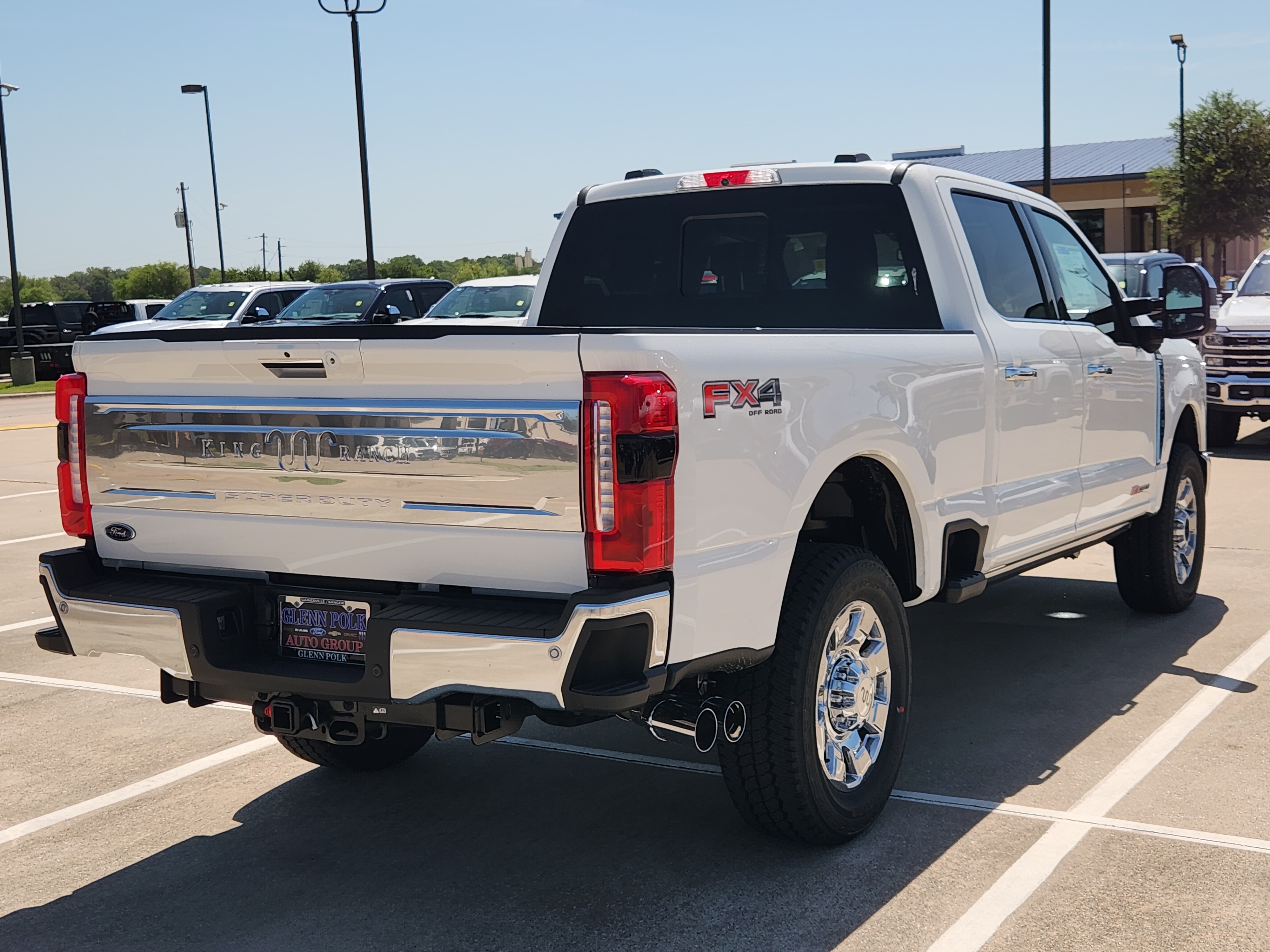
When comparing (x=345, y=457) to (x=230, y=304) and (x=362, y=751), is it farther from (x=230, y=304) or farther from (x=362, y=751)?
(x=230, y=304)

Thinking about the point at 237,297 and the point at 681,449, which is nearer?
the point at 681,449

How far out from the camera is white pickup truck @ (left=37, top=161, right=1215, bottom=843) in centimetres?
348

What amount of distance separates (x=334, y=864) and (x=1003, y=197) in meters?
3.94

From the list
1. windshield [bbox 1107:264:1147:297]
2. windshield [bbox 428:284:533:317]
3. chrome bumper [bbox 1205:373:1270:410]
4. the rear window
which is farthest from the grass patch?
the rear window

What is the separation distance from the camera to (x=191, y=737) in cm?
570

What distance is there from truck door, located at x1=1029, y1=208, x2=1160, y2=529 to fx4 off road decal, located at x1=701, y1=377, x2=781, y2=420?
2.64 m

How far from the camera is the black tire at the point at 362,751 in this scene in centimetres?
511

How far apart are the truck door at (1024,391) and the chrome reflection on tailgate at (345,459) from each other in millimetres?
2356

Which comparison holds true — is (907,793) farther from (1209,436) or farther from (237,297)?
(237,297)

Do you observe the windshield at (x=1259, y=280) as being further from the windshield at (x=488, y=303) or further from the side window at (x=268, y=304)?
the side window at (x=268, y=304)

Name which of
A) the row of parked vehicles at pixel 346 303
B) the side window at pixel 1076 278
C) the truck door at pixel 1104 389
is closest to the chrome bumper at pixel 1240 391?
the row of parked vehicles at pixel 346 303

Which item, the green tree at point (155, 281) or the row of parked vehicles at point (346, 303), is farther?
the green tree at point (155, 281)

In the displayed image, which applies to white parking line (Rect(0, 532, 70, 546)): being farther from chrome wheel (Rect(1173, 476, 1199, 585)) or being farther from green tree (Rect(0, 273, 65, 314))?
green tree (Rect(0, 273, 65, 314))

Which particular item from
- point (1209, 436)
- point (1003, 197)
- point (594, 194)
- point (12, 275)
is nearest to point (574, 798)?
point (594, 194)
